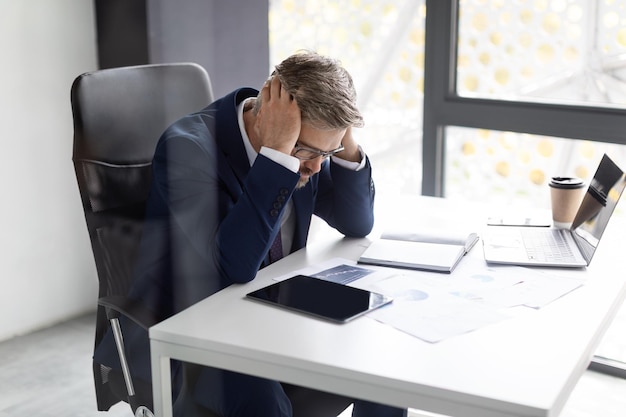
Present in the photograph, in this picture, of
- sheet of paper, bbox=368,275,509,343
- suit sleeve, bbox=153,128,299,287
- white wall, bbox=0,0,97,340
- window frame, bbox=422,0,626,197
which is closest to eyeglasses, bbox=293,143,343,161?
suit sleeve, bbox=153,128,299,287

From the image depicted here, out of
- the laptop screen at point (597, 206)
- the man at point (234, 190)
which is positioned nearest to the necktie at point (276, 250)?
the man at point (234, 190)

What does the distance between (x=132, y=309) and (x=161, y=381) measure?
0.19 m

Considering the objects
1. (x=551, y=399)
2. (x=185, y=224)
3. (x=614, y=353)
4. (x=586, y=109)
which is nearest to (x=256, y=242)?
(x=185, y=224)

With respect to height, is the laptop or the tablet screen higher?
the laptop

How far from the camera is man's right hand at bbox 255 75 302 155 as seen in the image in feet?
5.41

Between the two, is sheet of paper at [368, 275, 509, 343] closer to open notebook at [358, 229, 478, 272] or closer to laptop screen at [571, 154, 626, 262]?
open notebook at [358, 229, 478, 272]

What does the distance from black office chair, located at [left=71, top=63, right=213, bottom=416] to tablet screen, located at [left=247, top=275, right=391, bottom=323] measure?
267mm

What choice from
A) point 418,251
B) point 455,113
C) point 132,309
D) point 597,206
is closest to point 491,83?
point 455,113

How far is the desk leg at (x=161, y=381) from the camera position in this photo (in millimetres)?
1409

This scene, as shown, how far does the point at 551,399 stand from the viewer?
3.75 ft

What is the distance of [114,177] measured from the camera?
1743mm

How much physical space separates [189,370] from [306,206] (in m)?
0.53

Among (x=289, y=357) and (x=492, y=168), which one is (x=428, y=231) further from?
(x=492, y=168)

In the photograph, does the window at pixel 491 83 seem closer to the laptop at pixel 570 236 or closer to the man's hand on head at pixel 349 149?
the laptop at pixel 570 236
